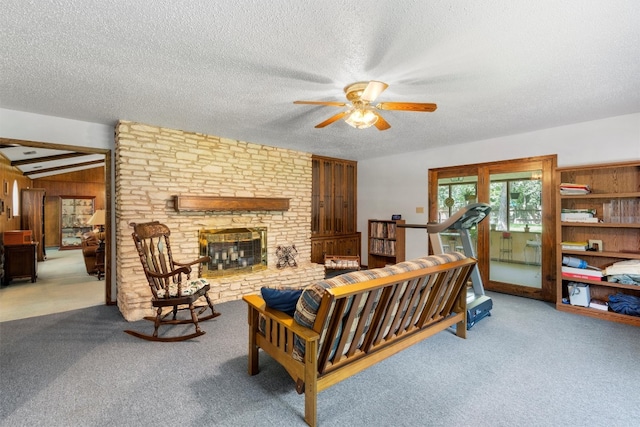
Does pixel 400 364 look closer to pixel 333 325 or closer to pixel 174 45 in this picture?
pixel 333 325

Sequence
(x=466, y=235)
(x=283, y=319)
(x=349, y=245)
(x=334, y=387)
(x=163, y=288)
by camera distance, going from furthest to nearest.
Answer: (x=349, y=245) < (x=466, y=235) < (x=163, y=288) < (x=334, y=387) < (x=283, y=319)

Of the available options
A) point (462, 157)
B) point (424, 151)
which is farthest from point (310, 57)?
point (424, 151)

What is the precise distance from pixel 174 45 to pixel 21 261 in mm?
5504

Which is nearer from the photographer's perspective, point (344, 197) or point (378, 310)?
point (378, 310)

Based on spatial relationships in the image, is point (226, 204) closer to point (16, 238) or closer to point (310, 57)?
point (310, 57)

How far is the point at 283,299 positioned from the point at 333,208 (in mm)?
4467

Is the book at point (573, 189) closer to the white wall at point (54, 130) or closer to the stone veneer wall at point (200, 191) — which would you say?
the stone veneer wall at point (200, 191)

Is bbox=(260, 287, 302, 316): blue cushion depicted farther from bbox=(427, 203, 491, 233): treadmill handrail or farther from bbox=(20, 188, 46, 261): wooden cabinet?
bbox=(20, 188, 46, 261): wooden cabinet

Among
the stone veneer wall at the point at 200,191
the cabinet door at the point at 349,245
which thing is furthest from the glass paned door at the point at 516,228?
the stone veneer wall at the point at 200,191

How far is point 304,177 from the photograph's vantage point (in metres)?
5.63

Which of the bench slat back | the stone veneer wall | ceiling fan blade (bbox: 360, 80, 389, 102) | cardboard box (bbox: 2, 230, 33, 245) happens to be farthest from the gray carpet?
cardboard box (bbox: 2, 230, 33, 245)

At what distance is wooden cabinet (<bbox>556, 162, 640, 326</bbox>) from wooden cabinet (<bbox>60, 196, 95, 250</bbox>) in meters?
12.2

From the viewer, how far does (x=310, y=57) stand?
2209 mm

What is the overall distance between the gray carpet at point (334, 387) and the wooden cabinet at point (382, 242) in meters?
2.84
